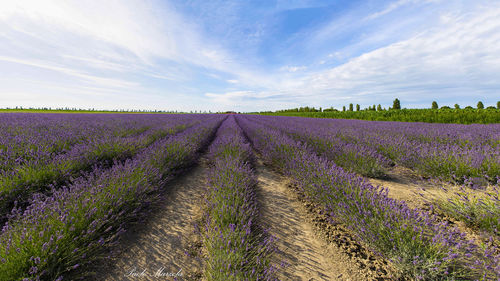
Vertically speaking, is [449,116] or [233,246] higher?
[449,116]

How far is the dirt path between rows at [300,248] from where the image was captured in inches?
56.4

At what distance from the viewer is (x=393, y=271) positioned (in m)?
1.41

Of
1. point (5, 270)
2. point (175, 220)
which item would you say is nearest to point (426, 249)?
point (175, 220)

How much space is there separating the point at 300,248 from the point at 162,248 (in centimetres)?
133

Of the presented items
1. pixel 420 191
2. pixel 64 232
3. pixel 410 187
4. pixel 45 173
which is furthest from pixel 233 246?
pixel 410 187

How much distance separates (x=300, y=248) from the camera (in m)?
1.71

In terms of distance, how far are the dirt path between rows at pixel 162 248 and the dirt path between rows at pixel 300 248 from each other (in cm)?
78

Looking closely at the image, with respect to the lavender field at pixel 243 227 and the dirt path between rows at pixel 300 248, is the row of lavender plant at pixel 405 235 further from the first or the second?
the dirt path between rows at pixel 300 248

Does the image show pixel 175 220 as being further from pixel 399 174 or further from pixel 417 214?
pixel 399 174

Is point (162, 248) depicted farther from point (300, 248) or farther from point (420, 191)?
point (420, 191)

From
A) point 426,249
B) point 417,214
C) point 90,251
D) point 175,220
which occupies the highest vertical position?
point 417,214

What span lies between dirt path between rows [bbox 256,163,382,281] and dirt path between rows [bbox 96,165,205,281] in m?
0.78

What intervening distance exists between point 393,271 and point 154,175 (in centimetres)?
291

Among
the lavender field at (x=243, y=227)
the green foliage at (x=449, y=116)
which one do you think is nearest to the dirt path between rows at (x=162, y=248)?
the lavender field at (x=243, y=227)
